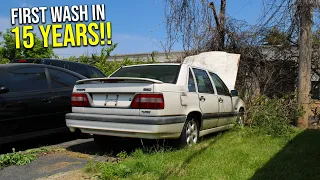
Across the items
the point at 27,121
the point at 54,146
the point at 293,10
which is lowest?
the point at 54,146

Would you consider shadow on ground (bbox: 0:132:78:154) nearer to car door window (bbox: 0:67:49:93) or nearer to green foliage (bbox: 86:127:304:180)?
car door window (bbox: 0:67:49:93)

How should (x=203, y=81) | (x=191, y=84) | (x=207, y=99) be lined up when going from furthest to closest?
(x=203, y=81) → (x=207, y=99) → (x=191, y=84)

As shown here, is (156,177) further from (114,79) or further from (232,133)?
(232,133)

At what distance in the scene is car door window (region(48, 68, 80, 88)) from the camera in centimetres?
634

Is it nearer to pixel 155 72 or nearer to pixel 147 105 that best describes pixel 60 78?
pixel 155 72

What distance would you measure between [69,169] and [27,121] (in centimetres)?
148

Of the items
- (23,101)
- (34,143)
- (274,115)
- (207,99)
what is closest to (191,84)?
(207,99)

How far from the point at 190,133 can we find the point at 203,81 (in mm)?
1143

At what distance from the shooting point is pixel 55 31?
1864cm

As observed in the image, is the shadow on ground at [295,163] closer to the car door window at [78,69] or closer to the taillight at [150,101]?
the taillight at [150,101]

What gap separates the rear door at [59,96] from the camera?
606 centimetres

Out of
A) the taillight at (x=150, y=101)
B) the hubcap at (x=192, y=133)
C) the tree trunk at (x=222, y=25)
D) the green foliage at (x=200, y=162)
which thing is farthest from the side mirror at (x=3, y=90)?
the tree trunk at (x=222, y=25)

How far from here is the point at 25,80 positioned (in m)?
5.78

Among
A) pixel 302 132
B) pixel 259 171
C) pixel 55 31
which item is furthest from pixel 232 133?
pixel 55 31
